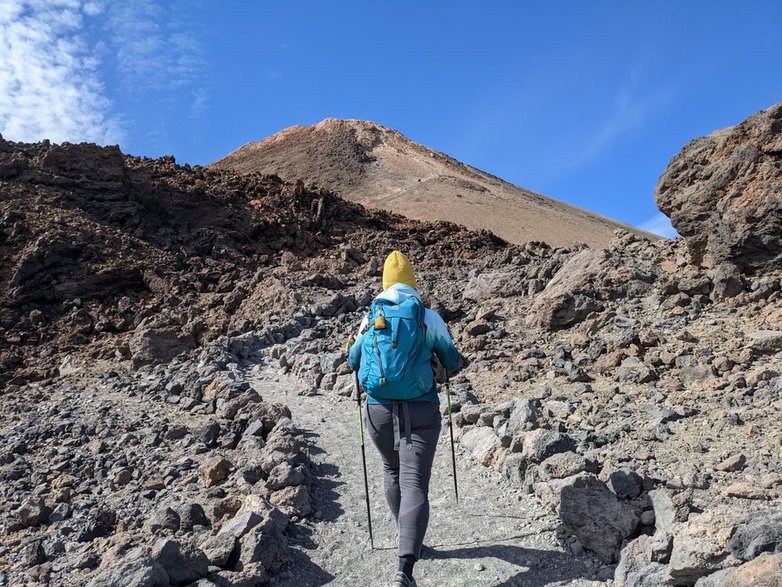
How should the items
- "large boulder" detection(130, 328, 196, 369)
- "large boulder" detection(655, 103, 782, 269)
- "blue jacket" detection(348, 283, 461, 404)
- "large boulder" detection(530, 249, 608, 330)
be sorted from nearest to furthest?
"blue jacket" detection(348, 283, 461, 404) < "large boulder" detection(655, 103, 782, 269) < "large boulder" detection(530, 249, 608, 330) < "large boulder" detection(130, 328, 196, 369)

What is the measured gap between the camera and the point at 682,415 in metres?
5.58

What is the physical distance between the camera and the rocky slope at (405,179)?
1564 inches

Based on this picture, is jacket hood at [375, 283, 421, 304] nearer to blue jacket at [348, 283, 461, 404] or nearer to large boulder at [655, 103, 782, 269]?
blue jacket at [348, 283, 461, 404]

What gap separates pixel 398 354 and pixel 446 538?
5.26ft

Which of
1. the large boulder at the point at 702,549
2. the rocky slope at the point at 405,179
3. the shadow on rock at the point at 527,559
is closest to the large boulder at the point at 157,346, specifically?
the shadow on rock at the point at 527,559

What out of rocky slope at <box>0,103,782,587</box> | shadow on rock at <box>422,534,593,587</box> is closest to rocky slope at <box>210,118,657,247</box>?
rocky slope at <box>0,103,782,587</box>

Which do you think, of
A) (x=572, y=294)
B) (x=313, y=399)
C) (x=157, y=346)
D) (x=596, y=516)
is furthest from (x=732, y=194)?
(x=157, y=346)

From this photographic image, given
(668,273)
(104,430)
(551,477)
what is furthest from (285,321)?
(551,477)

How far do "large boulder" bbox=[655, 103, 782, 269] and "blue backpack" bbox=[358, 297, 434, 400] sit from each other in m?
5.97

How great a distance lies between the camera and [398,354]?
11.7 ft

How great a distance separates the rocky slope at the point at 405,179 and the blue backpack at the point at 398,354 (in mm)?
31632

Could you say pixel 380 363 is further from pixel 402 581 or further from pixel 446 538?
pixel 446 538

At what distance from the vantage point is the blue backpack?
3557 millimetres

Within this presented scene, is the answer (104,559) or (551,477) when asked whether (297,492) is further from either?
(551,477)
